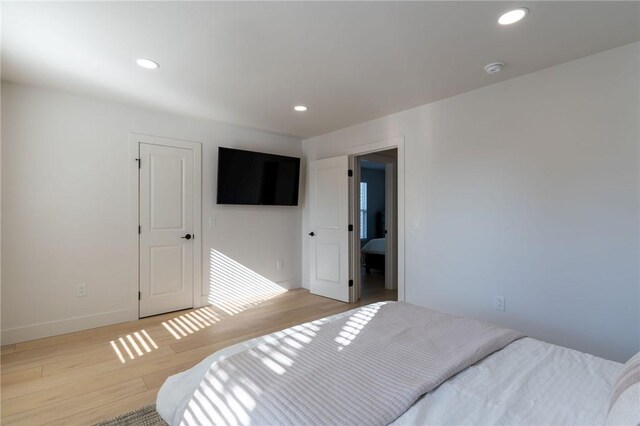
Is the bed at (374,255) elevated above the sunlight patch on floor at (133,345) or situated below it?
above

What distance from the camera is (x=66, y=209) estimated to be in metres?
3.06

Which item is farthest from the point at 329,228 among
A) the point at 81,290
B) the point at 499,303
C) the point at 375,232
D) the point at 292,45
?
the point at 375,232

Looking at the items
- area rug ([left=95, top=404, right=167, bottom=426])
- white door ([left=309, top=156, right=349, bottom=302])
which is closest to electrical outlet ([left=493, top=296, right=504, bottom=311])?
white door ([left=309, top=156, right=349, bottom=302])

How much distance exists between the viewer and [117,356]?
258cm

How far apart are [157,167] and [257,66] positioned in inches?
74.1

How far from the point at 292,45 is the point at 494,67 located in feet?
5.26

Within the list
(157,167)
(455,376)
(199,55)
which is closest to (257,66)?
(199,55)

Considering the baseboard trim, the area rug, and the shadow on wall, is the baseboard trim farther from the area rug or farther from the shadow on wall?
the area rug

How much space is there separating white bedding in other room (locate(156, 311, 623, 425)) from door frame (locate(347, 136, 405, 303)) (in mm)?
2134

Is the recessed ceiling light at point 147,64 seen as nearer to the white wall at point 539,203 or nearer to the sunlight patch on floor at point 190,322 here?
the sunlight patch on floor at point 190,322

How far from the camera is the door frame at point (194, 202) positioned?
3.43m

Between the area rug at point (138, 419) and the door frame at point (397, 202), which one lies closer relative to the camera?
the area rug at point (138, 419)

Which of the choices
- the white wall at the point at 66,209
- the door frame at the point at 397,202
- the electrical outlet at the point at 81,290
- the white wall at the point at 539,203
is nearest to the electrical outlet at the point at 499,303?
the white wall at the point at 539,203

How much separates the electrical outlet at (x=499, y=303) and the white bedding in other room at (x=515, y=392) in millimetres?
1435
